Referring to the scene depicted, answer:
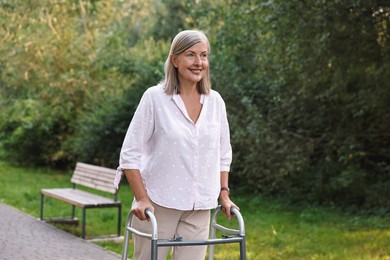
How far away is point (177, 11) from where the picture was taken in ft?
111

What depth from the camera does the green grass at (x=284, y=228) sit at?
8.67 m

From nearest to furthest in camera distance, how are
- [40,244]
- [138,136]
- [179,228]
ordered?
1. [138,136]
2. [179,228]
3. [40,244]

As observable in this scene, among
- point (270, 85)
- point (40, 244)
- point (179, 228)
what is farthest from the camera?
point (270, 85)

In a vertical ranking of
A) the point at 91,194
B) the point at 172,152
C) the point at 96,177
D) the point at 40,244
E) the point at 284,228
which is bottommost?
the point at 40,244

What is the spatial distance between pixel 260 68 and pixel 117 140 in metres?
5.85

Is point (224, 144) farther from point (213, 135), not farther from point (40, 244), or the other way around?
point (40, 244)

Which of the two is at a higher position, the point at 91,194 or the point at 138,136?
the point at 138,136

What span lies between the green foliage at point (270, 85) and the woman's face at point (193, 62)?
24.6 feet

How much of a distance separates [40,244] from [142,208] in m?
5.74

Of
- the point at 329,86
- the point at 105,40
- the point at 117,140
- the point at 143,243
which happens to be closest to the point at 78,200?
the point at 329,86

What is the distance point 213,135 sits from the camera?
3812 mm

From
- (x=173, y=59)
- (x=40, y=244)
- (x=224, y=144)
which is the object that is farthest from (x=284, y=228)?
(x=173, y=59)

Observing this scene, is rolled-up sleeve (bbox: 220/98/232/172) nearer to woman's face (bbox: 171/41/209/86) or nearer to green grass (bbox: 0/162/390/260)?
Result: woman's face (bbox: 171/41/209/86)

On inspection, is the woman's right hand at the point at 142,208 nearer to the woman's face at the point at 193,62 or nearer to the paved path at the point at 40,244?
the woman's face at the point at 193,62
